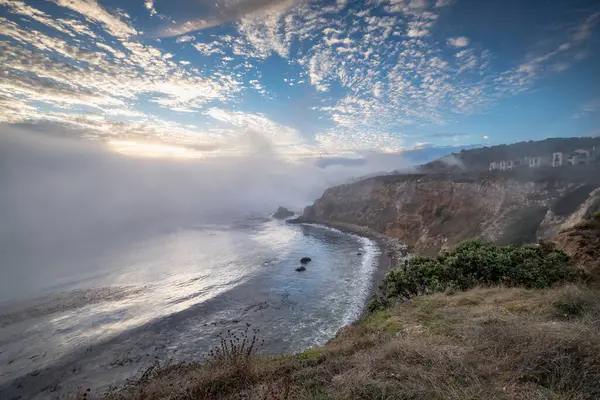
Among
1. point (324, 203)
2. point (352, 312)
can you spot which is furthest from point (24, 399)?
point (324, 203)

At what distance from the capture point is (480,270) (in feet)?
43.6

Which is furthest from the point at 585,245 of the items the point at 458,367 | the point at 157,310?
the point at 157,310

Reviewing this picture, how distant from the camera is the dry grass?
13.1ft

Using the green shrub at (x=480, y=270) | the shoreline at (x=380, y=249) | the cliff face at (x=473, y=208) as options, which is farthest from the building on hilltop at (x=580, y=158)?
the green shrub at (x=480, y=270)

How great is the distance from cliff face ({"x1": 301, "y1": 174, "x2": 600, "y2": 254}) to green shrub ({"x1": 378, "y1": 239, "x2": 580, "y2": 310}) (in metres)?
13.6

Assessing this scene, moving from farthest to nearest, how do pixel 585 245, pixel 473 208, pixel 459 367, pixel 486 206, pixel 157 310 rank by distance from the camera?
pixel 473 208, pixel 486 206, pixel 157 310, pixel 585 245, pixel 459 367

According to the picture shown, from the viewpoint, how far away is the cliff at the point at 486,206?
28.5m

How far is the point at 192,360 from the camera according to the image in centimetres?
1738

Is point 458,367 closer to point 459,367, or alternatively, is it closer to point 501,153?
point 459,367

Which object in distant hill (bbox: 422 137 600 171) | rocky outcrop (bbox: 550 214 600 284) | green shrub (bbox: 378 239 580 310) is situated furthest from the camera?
distant hill (bbox: 422 137 600 171)

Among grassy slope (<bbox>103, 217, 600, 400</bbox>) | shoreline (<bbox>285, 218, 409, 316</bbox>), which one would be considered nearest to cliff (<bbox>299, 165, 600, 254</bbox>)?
shoreline (<bbox>285, 218, 409, 316</bbox>)

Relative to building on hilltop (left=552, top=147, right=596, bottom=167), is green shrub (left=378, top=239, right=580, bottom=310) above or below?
below

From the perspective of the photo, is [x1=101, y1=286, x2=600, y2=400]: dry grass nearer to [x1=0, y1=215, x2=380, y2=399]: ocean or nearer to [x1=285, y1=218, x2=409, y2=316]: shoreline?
[x1=285, y1=218, x2=409, y2=316]: shoreline

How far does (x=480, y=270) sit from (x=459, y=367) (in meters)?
10.8
